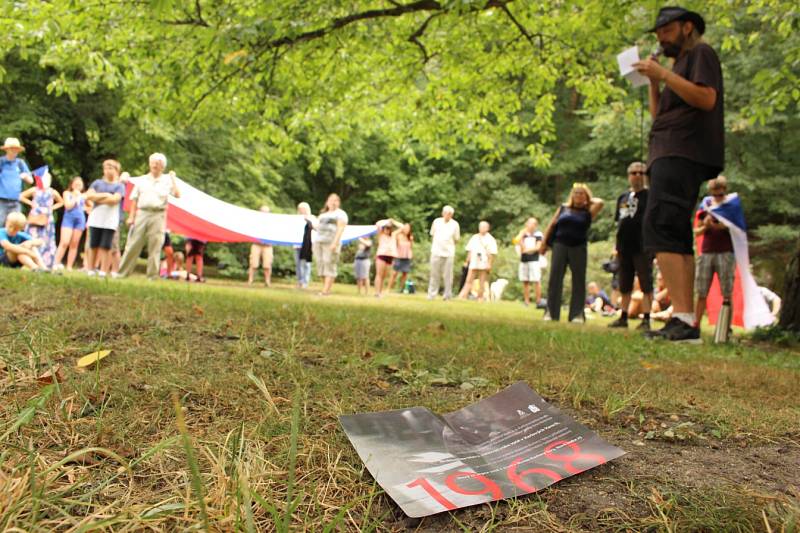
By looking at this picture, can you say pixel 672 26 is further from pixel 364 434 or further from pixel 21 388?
pixel 21 388

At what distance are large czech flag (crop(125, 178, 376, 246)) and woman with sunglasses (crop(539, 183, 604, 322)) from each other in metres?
6.91

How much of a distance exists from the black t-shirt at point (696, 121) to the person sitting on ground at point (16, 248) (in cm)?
750

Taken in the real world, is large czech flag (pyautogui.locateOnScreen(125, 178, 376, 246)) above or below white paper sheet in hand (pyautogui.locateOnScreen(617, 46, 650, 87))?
below

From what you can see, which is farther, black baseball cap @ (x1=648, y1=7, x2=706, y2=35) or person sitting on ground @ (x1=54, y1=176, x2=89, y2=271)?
person sitting on ground @ (x1=54, y1=176, x2=89, y2=271)

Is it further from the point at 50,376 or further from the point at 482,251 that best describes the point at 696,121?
the point at 482,251

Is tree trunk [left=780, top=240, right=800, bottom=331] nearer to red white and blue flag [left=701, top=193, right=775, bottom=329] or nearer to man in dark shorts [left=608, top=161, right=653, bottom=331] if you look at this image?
red white and blue flag [left=701, top=193, right=775, bottom=329]

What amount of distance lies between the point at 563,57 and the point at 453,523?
669 cm

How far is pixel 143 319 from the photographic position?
2.62 m

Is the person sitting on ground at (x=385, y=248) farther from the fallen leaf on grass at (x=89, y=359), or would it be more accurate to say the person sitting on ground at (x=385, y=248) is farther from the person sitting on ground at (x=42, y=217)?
the fallen leaf on grass at (x=89, y=359)

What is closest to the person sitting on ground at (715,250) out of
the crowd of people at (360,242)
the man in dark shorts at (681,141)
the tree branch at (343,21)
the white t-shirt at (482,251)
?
the crowd of people at (360,242)

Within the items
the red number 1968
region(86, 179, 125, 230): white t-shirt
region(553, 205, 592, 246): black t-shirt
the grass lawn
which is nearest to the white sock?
the grass lawn

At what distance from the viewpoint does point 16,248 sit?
24.3ft

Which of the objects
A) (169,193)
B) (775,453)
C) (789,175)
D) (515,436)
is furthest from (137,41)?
(789,175)

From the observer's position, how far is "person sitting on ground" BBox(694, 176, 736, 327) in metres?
5.65
